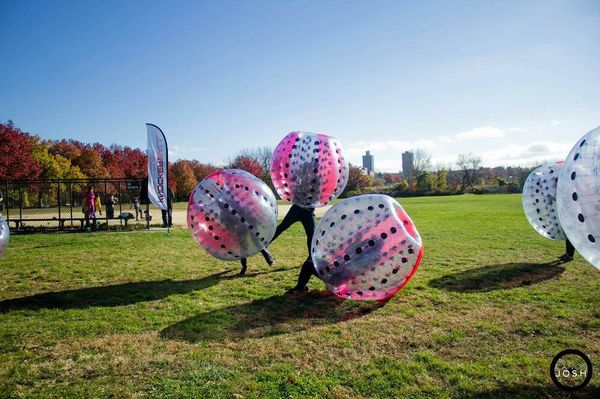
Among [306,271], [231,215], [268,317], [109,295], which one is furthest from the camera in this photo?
[231,215]

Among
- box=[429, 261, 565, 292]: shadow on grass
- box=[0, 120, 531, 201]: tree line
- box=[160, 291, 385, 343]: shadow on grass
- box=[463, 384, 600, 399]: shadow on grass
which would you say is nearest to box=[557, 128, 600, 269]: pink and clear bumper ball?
box=[463, 384, 600, 399]: shadow on grass

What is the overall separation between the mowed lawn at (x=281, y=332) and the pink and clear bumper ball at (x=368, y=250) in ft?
1.76

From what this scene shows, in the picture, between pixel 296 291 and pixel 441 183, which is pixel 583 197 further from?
pixel 441 183

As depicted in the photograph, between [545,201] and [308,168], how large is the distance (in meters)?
6.35

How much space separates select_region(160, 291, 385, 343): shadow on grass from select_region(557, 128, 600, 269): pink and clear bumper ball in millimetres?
3106

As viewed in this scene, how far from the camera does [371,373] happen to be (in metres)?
4.11

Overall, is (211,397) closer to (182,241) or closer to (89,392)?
(89,392)

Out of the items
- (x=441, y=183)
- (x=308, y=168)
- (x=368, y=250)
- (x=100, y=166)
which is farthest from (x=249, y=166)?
(x=368, y=250)

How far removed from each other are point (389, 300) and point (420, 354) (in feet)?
7.24

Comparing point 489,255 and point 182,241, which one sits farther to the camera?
point 182,241

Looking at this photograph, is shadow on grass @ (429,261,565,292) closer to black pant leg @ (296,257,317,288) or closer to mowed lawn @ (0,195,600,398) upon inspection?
mowed lawn @ (0,195,600,398)

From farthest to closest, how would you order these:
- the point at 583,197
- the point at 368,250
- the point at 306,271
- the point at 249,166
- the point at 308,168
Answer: the point at 249,166, the point at 308,168, the point at 306,271, the point at 368,250, the point at 583,197

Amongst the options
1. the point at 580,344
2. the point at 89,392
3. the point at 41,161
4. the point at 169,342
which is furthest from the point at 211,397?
A: the point at 41,161

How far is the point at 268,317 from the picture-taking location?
19.5 ft
